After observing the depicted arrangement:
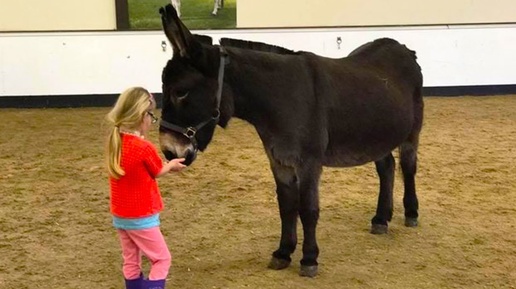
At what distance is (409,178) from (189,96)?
75.4 inches

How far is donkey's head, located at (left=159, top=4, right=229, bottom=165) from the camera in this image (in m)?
3.16

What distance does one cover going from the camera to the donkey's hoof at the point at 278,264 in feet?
12.1

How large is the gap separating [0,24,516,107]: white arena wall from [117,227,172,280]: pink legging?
6.44m

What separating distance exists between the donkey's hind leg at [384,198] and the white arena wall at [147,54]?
5.35m

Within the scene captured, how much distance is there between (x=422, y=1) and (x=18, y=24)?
590cm

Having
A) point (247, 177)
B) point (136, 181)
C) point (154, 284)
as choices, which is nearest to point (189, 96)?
point (136, 181)

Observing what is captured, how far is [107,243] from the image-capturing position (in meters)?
4.13

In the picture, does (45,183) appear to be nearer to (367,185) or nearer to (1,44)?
(367,185)

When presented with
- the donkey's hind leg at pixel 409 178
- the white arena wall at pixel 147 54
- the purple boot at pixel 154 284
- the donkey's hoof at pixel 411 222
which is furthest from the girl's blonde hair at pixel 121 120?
the white arena wall at pixel 147 54

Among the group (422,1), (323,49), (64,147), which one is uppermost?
(422,1)

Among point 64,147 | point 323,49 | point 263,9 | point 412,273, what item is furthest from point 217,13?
point 412,273

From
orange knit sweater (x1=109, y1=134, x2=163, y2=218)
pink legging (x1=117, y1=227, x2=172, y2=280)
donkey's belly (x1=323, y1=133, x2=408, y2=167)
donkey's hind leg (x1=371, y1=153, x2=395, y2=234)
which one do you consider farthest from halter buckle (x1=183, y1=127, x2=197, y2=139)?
donkey's hind leg (x1=371, y1=153, x2=395, y2=234)

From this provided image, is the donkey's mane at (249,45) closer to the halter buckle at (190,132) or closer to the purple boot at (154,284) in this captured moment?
the halter buckle at (190,132)

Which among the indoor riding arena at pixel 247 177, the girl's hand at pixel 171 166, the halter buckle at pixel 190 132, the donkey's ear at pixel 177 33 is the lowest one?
the indoor riding arena at pixel 247 177
